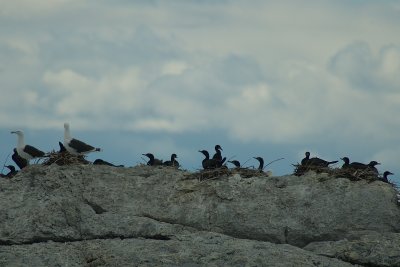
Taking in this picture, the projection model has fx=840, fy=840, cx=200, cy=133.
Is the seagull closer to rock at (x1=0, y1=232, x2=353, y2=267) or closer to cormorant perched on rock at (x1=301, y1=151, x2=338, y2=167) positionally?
cormorant perched on rock at (x1=301, y1=151, x2=338, y2=167)

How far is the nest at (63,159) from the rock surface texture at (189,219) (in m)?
0.76

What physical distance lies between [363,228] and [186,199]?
12.9 feet

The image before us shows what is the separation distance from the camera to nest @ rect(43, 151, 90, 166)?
2011 cm

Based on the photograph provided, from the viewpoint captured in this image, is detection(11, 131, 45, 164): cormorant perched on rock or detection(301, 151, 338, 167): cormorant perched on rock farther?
detection(11, 131, 45, 164): cormorant perched on rock

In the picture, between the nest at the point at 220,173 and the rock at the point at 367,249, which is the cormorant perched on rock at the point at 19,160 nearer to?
→ the nest at the point at 220,173

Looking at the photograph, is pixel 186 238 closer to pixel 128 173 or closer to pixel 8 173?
pixel 128 173

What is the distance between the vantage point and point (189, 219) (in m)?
18.4

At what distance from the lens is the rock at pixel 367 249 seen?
1709cm

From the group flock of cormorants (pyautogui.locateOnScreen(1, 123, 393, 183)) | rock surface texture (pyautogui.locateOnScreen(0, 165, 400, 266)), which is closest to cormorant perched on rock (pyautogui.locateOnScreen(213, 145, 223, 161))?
flock of cormorants (pyautogui.locateOnScreen(1, 123, 393, 183))

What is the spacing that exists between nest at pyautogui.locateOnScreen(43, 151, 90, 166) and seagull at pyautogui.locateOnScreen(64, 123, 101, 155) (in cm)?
430

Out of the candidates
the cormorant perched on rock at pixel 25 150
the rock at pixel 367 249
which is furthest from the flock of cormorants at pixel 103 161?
the rock at pixel 367 249

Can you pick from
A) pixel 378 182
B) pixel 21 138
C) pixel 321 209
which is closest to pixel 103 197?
pixel 321 209

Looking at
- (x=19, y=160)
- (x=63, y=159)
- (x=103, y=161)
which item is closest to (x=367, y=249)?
(x=63, y=159)

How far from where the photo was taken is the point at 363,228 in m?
18.4
